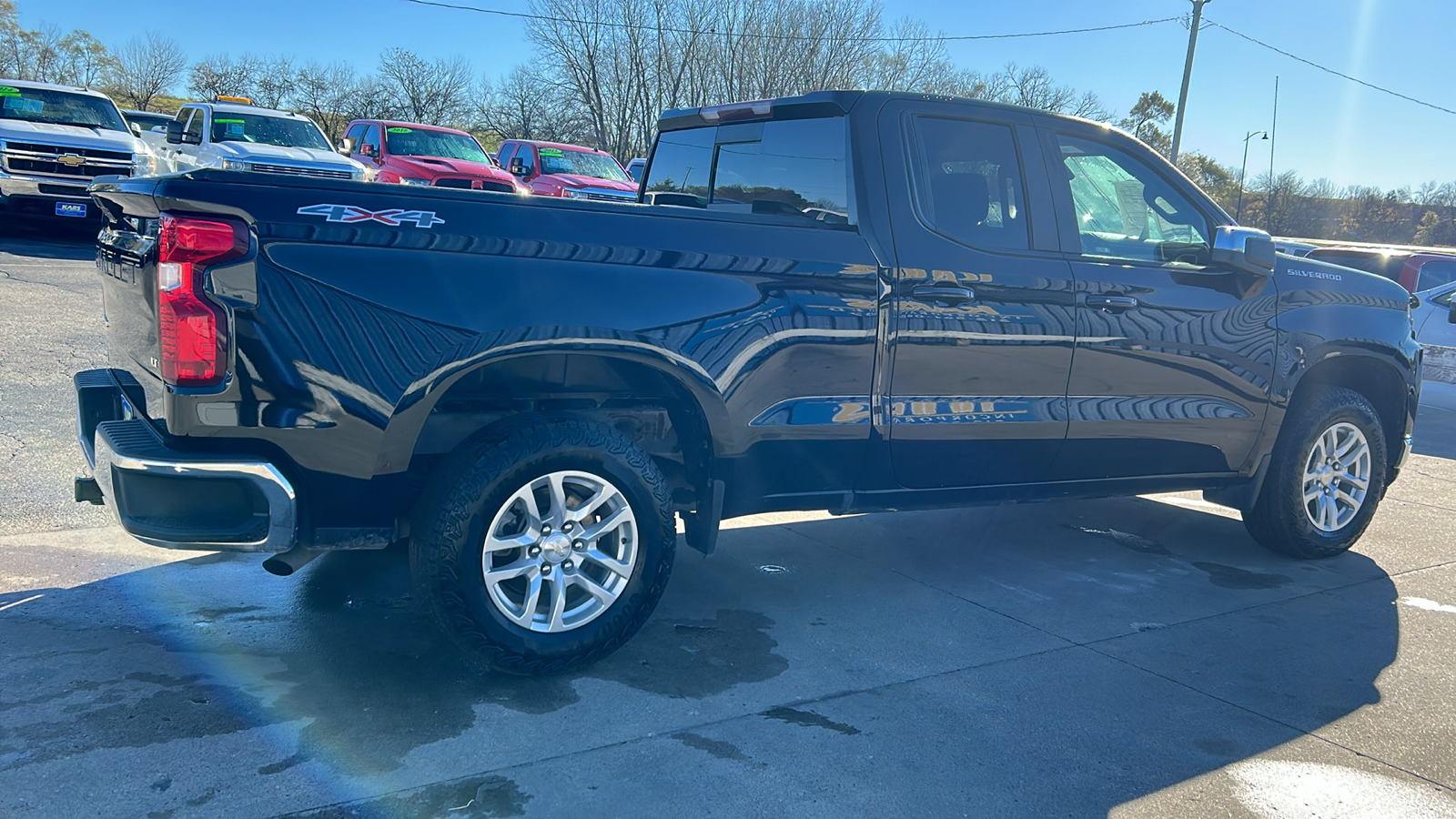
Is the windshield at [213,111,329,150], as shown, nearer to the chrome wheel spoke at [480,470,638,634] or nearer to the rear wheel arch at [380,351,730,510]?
the rear wheel arch at [380,351,730,510]

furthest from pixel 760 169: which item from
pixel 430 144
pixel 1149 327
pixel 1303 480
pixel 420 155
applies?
pixel 430 144

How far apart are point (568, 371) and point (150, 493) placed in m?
1.32

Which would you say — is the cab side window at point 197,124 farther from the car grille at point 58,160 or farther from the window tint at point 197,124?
the car grille at point 58,160

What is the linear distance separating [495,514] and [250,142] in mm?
14083

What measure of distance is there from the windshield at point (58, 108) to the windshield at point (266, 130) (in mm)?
1605

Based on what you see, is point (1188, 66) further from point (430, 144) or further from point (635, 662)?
point (635, 662)

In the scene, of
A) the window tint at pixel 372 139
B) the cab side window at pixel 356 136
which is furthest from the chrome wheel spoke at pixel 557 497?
the cab side window at pixel 356 136

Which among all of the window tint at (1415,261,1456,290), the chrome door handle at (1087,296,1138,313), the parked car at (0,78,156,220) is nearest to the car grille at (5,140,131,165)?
the parked car at (0,78,156,220)

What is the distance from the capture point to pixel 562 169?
19203 millimetres

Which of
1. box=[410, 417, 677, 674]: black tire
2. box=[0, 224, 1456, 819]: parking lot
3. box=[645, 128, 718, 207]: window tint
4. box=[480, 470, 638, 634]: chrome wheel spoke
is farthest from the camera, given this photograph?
box=[645, 128, 718, 207]: window tint

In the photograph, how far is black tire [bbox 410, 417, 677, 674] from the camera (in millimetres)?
3408

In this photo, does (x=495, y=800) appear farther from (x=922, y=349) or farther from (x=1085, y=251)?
(x=1085, y=251)

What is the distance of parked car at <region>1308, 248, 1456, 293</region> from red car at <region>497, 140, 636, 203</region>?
1034 centimetres

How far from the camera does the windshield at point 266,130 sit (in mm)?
15594
